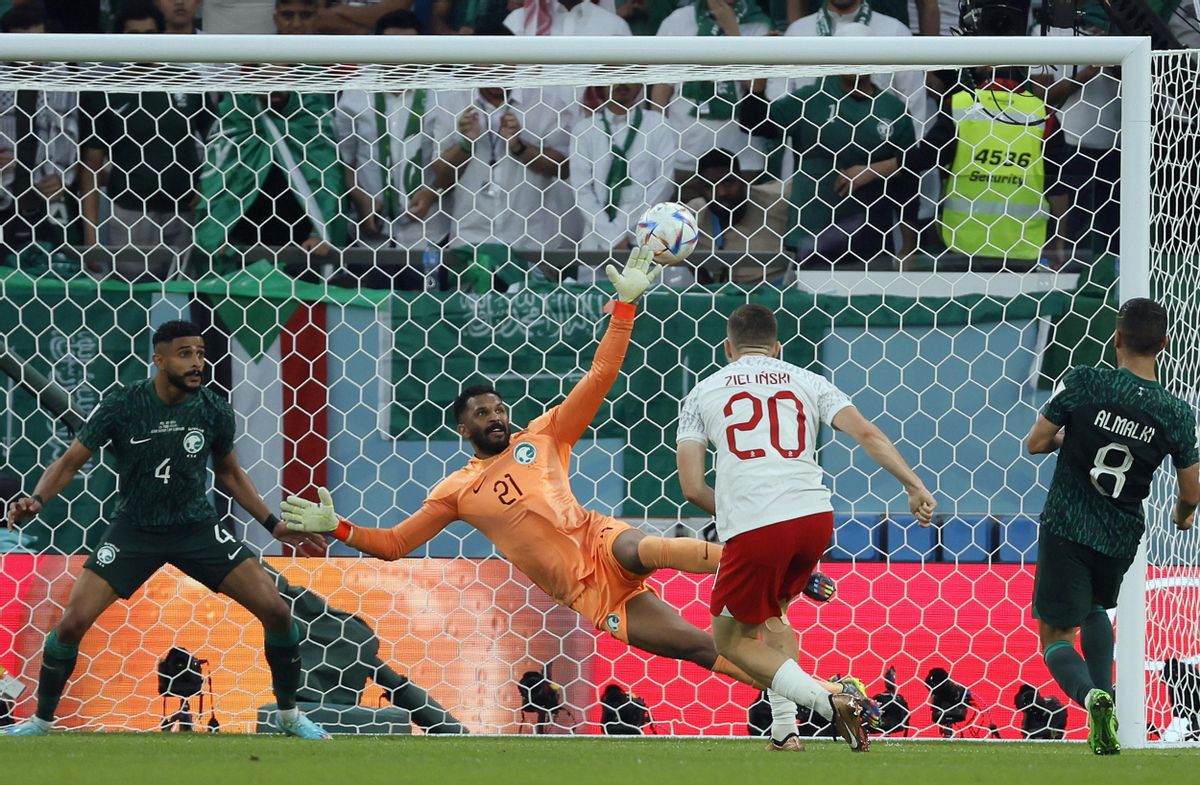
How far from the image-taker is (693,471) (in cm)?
548

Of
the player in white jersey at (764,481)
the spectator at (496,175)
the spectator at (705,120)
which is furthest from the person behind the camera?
the spectator at (705,120)

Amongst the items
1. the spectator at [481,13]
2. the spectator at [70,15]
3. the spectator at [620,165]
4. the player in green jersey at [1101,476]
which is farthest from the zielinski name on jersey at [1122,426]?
the spectator at [70,15]

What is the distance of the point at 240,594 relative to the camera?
21.1ft

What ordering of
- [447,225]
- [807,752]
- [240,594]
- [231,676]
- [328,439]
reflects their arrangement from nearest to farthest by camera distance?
[807,752]
[240,594]
[231,676]
[328,439]
[447,225]

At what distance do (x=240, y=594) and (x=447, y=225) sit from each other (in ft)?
9.35

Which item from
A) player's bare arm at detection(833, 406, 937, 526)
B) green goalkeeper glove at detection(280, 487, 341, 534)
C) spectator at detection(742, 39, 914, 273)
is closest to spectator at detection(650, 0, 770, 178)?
spectator at detection(742, 39, 914, 273)

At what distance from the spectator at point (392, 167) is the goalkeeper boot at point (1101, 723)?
4323mm

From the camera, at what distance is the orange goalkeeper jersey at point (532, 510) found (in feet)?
21.8

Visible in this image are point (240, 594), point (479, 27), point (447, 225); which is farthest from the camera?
point (479, 27)

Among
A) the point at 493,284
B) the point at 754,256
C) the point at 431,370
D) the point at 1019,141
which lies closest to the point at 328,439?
the point at 431,370

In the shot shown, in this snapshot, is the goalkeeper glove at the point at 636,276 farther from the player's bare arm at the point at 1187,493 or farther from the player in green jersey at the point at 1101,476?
the player's bare arm at the point at 1187,493

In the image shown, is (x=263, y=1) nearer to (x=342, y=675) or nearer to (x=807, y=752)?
(x=342, y=675)

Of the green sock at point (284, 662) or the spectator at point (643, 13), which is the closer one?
the green sock at point (284, 662)

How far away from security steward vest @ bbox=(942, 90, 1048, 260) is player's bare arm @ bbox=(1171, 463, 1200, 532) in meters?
2.58
